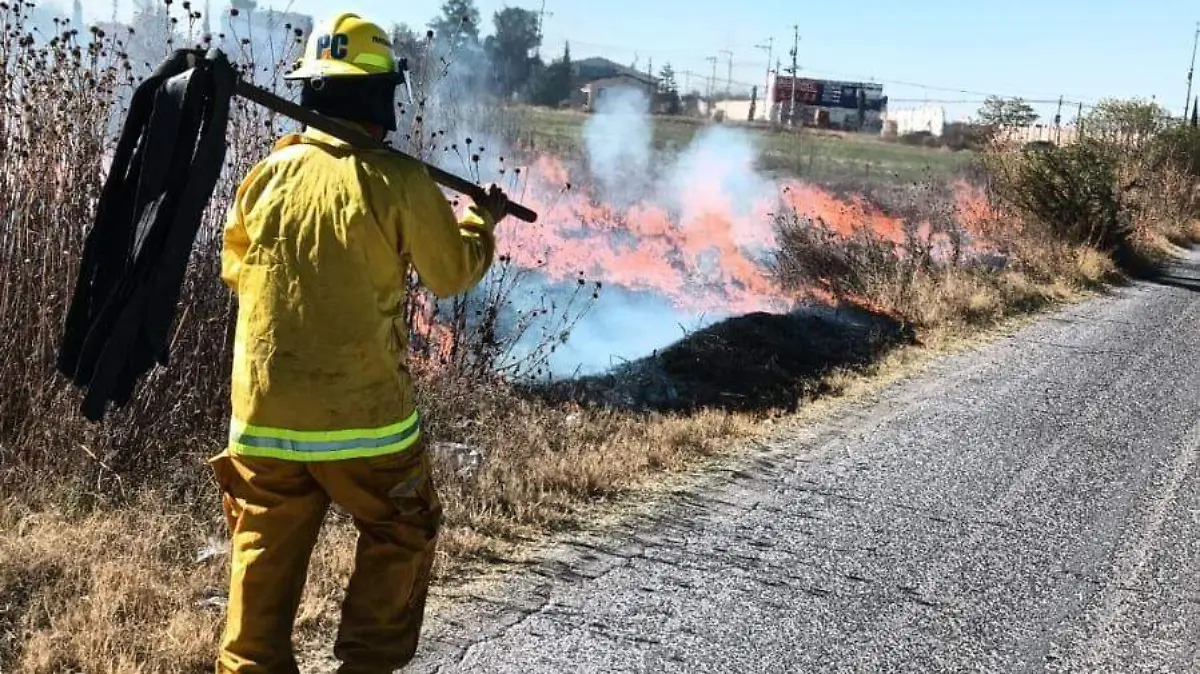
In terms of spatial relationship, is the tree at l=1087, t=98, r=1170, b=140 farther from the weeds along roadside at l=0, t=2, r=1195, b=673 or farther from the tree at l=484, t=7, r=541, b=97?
the weeds along roadside at l=0, t=2, r=1195, b=673

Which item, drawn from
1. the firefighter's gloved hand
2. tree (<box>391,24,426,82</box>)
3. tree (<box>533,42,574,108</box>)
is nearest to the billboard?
tree (<box>533,42,574,108</box>)

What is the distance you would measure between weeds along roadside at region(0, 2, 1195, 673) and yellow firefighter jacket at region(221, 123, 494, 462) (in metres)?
1.18

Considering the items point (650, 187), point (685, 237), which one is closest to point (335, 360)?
point (685, 237)

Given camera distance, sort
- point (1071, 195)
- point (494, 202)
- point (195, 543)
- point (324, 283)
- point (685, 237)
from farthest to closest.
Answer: point (685, 237), point (1071, 195), point (195, 543), point (494, 202), point (324, 283)

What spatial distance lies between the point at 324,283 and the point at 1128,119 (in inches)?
1197

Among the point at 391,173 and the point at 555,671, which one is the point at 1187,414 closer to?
the point at 555,671

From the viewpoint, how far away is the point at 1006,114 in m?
22.4

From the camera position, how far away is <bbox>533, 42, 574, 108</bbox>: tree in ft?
98.0

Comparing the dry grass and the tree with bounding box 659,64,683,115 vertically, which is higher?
the tree with bounding box 659,64,683,115

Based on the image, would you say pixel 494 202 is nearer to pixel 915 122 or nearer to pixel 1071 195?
pixel 1071 195

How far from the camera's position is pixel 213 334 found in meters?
5.27

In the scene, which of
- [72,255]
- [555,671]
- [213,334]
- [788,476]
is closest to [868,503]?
[788,476]

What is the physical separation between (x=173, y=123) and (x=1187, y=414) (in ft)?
26.2

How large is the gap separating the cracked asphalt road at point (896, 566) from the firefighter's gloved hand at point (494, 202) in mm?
1608
